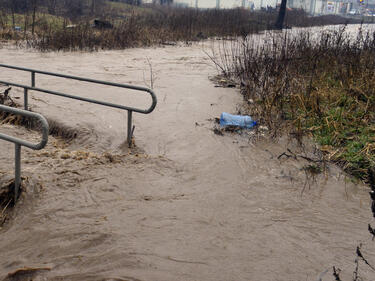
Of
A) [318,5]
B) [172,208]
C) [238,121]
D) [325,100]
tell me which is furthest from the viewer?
[318,5]

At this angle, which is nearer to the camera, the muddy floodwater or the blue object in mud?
the muddy floodwater

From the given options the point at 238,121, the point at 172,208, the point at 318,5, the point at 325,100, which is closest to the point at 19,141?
the point at 172,208

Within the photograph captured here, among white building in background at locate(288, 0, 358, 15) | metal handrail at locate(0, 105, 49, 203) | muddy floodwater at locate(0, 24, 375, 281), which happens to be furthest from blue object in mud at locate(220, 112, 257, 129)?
white building in background at locate(288, 0, 358, 15)

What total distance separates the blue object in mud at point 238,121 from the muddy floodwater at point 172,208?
7.9 inches

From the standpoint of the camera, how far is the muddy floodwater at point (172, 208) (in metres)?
2.95

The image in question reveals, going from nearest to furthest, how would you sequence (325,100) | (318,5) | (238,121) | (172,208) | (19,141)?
(19,141) < (172,208) < (238,121) < (325,100) < (318,5)

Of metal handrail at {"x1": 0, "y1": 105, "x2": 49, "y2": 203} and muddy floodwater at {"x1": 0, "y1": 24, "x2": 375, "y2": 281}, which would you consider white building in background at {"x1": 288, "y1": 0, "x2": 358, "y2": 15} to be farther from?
metal handrail at {"x1": 0, "y1": 105, "x2": 49, "y2": 203}

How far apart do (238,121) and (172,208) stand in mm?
2617

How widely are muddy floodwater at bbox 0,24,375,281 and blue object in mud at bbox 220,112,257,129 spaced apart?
20 cm

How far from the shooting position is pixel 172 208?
3.75 metres

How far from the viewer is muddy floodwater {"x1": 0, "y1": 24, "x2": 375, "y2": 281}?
9.69 ft

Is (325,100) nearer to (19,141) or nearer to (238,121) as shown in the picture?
(238,121)

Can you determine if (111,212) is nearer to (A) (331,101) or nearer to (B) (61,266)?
(B) (61,266)

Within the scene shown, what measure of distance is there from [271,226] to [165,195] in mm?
1006
